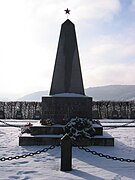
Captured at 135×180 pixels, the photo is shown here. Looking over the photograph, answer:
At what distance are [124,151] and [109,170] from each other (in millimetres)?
2441

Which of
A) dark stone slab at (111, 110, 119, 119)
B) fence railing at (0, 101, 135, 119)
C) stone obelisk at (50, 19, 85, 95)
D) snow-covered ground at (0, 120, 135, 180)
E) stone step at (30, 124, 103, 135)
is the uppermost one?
stone obelisk at (50, 19, 85, 95)

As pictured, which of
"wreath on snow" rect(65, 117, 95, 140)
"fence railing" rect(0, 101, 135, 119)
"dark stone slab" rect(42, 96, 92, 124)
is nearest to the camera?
"wreath on snow" rect(65, 117, 95, 140)

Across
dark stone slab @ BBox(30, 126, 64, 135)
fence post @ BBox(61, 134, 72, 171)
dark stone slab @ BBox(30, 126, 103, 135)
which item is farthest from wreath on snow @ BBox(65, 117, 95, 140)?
fence post @ BBox(61, 134, 72, 171)

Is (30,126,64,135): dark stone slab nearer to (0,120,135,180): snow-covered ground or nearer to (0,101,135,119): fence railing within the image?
(0,120,135,180): snow-covered ground

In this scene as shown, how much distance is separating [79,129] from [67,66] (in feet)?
11.2

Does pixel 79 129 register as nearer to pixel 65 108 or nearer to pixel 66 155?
pixel 65 108

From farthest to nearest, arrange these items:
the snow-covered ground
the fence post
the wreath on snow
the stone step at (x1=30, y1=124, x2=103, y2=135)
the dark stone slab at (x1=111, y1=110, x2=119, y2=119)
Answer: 1. the dark stone slab at (x1=111, y1=110, x2=119, y2=119)
2. the stone step at (x1=30, y1=124, x2=103, y2=135)
3. the wreath on snow
4. the fence post
5. the snow-covered ground

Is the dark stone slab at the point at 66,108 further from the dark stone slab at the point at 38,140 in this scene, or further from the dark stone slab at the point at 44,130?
the dark stone slab at the point at 38,140

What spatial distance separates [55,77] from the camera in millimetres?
11742

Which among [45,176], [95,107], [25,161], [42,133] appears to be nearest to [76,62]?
[42,133]

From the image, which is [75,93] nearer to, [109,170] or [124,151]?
[124,151]

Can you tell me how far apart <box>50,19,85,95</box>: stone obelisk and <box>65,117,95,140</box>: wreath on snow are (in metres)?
2.20

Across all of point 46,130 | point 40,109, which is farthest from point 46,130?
point 40,109

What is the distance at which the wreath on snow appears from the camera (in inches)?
362
